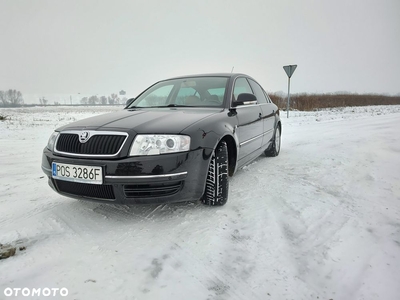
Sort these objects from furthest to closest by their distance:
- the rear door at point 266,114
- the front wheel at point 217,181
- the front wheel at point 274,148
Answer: the front wheel at point 274,148
the rear door at point 266,114
the front wheel at point 217,181

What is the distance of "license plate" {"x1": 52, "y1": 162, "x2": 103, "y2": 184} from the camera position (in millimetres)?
2088

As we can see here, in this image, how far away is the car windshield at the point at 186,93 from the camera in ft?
10.9

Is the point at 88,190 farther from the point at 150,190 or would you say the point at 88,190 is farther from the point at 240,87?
the point at 240,87

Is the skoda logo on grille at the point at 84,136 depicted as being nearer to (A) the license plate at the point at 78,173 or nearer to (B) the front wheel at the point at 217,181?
(A) the license plate at the point at 78,173

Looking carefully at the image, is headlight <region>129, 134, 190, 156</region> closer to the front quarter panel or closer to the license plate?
the front quarter panel

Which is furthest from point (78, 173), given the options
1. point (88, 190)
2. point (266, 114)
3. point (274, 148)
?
point (274, 148)

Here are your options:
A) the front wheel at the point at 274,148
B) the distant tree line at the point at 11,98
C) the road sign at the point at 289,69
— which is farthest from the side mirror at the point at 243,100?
the distant tree line at the point at 11,98

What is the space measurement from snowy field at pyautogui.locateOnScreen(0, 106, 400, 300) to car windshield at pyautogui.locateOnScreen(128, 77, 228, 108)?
1154 mm

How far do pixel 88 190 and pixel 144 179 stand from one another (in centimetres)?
50

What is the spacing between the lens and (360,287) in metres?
1.53

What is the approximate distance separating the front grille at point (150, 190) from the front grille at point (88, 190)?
0.47 feet

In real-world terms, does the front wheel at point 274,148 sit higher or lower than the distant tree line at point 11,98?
lower

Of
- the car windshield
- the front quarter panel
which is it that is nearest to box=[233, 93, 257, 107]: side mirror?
the car windshield

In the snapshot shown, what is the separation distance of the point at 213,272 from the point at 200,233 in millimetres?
472
